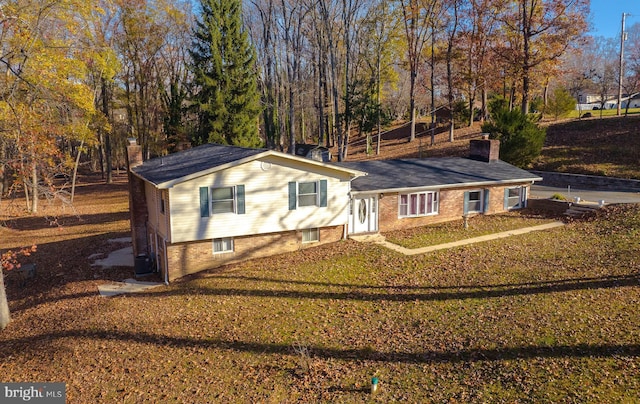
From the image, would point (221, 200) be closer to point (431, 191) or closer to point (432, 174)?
point (431, 191)

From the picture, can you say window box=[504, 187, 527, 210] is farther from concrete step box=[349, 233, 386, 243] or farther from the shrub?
concrete step box=[349, 233, 386, 243]

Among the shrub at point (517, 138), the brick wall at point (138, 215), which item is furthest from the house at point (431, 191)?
the brick wall at point (138, 215)

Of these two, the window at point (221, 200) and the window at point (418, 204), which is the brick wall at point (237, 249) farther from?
the window at point (418, 204)

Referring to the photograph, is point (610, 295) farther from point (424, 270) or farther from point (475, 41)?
point (475, 41)

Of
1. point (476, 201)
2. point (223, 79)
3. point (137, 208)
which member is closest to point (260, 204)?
point (137, 208)

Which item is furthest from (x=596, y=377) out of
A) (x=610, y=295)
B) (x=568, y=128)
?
(x=568, y=128)
